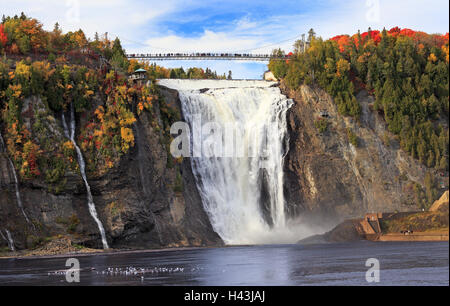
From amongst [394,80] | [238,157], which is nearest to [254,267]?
[238,157]

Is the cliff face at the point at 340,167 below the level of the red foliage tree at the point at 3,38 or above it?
below

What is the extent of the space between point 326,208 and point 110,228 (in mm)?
36334

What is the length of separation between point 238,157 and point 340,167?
1722 centimetres

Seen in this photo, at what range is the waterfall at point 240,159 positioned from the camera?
9181 cm

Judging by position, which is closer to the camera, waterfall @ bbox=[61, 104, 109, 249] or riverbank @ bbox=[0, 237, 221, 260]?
riverbank @ bbox=[0, 237, 221, 260]

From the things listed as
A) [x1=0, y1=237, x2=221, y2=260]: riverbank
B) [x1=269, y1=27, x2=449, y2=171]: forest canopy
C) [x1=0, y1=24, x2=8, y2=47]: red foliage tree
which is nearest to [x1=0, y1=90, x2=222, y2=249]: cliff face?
[x1=0, y1=237, x2=221, y2=260]: riverbank

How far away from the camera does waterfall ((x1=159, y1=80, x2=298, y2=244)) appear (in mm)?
91812

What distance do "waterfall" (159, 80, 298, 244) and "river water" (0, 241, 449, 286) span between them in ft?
71.3

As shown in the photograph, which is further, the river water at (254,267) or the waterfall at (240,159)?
the waterfall at (240,159)

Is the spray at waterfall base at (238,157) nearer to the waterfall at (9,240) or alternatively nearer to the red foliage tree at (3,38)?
the red foliage tree at (3,38)

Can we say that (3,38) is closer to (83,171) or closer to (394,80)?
(83,171)

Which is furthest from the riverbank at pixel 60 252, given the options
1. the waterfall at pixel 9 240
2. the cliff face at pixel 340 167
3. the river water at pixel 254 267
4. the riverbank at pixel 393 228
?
the cliff face at pixel 340 167

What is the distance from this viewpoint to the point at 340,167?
10431cm

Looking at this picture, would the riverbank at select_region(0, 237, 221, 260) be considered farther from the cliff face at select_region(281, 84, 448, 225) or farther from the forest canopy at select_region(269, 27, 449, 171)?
the forest canopy at select_region(269, 27, 449, 171)
